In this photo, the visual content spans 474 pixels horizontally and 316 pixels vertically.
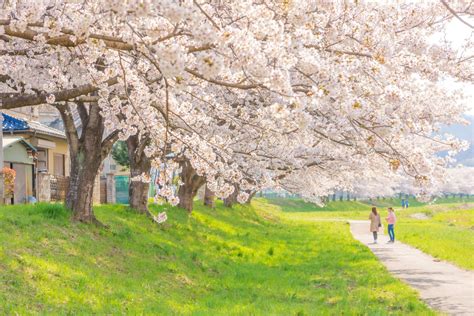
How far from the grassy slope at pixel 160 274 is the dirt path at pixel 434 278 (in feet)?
1.59

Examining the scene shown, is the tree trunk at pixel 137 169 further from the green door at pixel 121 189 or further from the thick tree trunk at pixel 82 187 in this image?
the green door at pixel 121 189

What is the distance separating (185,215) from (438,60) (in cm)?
1591

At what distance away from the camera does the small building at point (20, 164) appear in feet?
85.9

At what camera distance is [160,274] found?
1363cm

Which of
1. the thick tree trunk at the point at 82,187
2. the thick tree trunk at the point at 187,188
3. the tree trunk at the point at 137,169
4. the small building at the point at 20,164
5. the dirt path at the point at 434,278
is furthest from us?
the small building at the point at 20,164

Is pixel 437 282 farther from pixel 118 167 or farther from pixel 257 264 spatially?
pixel 118 167

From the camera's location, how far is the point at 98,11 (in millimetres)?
7207

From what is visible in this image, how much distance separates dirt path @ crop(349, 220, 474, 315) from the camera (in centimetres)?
1107

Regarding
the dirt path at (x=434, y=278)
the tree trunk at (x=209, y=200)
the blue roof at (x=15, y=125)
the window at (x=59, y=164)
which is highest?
the blue roof at (x=15, y=125)

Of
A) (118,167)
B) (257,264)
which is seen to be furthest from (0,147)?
(118,167)

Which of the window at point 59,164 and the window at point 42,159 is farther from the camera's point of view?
the window at point 59,164

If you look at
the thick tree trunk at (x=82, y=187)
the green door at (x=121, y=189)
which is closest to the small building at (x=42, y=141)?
the green door at (x=121, y=189)

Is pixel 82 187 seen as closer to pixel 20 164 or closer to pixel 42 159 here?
pixel 20 164

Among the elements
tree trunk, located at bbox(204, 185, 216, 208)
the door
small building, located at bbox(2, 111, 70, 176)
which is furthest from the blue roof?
tree trunk, located at bbox(204, 185, 216, 208)
